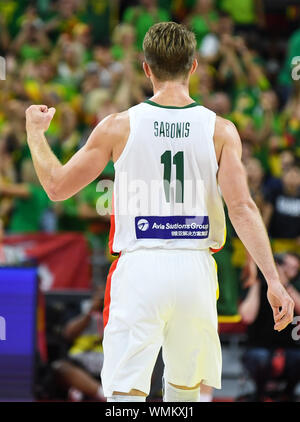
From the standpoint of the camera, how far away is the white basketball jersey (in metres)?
3.96

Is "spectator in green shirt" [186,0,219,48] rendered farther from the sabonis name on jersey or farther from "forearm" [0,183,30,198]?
the sabonis name on jersey

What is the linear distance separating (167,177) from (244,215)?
0.41 metres

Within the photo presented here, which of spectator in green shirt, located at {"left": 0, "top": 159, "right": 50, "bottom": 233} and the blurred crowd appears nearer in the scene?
spectator in green shirt, located at {"left": 0, "top": 159, "right": 50, "bottom": 233}

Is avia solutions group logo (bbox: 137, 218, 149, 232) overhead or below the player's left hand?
overhead

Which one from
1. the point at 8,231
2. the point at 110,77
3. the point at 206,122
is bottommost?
the point at 8,231

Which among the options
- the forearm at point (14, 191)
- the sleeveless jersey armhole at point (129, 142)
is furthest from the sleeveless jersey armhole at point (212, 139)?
the forearm at point (14, 191)

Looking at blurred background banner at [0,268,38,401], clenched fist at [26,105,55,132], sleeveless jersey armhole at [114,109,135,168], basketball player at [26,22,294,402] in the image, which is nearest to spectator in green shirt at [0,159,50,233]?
blurred background banner at [0,268,38,401]

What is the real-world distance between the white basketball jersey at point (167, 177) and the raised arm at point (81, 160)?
73 millimetres

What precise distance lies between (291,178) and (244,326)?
2.08 m

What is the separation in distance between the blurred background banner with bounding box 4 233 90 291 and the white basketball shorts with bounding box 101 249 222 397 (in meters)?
4.82

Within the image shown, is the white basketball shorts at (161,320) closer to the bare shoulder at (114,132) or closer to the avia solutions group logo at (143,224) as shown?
the avia solutions group logo at (143,224)

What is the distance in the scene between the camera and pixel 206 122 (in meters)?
4.02

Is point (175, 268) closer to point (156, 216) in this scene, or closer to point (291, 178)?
point (156, 216)

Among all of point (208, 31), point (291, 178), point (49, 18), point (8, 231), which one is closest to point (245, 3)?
point (208, 31)
